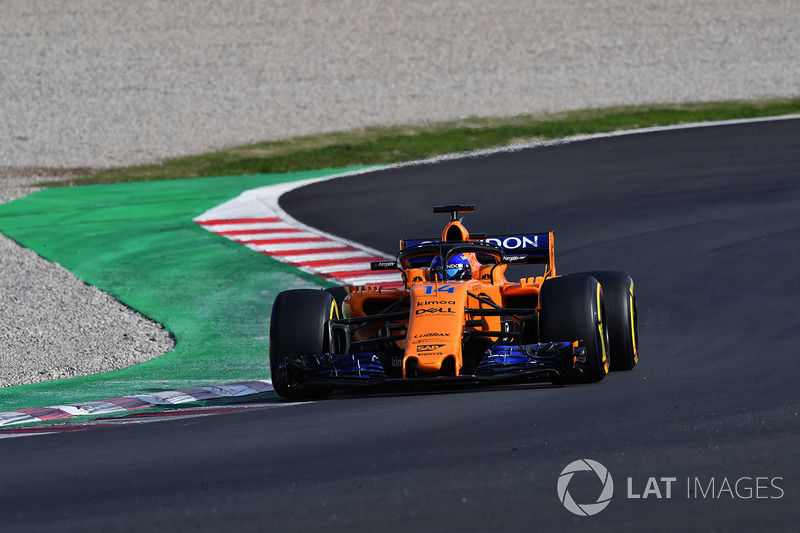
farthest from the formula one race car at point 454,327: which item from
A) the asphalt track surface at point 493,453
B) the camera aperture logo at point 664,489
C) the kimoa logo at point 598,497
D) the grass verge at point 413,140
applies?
the grass verge at point 413,140

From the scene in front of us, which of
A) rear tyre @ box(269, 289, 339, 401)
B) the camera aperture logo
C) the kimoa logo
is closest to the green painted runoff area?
rear tyre @ box(269, 289, 339, 401)

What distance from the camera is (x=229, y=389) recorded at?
1059 cm

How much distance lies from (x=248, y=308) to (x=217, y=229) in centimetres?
452

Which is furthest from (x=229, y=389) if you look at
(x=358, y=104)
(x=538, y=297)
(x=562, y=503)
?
(x=358, y=104)

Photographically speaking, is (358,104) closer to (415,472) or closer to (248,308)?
(248,308)

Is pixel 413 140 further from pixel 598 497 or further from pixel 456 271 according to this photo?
pixel 598 497

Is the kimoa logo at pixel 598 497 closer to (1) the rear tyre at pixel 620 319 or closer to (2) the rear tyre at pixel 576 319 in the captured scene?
(2) the rear tyre at pixel 576 319

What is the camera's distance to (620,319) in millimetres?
10398

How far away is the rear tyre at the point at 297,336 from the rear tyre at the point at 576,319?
1.63 m

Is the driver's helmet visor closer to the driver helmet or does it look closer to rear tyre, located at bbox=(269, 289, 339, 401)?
the driver helmet

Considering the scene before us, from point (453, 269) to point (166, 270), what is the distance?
7.03m

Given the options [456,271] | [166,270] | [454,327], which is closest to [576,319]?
[454,327]

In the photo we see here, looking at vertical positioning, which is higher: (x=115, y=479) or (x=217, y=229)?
(x=217, y=229)

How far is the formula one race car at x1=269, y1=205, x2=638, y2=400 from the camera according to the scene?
9133 millimetres
